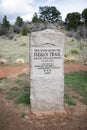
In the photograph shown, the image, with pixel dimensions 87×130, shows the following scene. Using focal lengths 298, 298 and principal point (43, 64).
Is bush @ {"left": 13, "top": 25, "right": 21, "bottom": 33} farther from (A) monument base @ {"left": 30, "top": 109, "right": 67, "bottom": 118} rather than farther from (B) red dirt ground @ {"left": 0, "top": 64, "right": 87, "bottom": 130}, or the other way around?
(A) monument base @ {"left": 30, "top": 109, "right": 67, "bottom": 118}

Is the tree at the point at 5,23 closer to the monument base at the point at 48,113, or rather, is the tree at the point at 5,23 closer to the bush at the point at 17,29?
the bush at the point at 17,29

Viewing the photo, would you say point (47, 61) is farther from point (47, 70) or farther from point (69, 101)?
point (69, 101)

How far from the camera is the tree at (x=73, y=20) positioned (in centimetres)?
3603

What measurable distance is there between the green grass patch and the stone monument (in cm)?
134

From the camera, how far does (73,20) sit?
120 feet

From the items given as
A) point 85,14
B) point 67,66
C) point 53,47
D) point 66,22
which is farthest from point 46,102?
point 66,22

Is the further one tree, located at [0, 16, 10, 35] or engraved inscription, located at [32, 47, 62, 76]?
tree, located at [0, 16, 10, 35]

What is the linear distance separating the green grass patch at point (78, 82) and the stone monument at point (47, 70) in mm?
1342

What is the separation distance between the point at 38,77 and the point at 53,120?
108 cm

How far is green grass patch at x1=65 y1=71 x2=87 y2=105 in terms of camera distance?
9.20 meters

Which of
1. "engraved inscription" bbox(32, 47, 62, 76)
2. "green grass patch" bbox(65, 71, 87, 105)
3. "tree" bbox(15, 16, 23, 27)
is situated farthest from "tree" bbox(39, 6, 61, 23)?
"engraved inscription" bbox(32, 47, 62, 76)

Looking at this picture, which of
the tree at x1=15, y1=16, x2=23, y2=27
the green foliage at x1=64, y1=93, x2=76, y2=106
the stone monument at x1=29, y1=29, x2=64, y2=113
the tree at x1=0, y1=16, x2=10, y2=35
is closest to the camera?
the stone monument at x1=29, y1=29, x2=64, y2=113

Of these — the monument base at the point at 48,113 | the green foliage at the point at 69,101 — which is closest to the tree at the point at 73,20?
the green foliage at the point at 69,101

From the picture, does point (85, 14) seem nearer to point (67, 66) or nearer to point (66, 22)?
point (66, 22)
